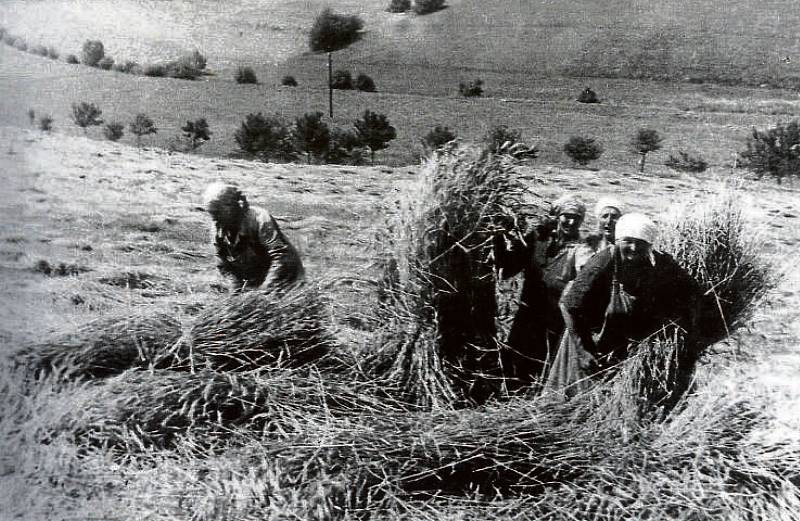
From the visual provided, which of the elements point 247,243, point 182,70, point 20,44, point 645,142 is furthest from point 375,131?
point 20,44

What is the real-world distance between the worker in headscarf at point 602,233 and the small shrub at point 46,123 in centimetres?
288

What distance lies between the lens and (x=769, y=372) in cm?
340

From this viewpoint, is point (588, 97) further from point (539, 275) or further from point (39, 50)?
point (39, 50)

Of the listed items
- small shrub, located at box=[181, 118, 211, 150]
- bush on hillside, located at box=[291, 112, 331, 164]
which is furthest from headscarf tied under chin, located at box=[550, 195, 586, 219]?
small shrub, located at box=[181, 118, 211, 150]

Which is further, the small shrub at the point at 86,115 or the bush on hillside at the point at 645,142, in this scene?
the bush on hillside at the point at 645,142

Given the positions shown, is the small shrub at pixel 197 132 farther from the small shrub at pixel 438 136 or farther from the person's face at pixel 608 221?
the person's face at pixel 608 221

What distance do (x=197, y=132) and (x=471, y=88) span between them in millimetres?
1668

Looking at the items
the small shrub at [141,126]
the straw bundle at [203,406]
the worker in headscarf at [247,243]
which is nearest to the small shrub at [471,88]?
the worker in headscarf at [247,243]

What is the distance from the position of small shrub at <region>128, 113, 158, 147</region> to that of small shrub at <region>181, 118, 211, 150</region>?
180 millimetres

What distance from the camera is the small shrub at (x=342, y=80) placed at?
3.90 meters

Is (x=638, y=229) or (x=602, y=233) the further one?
(x=602, y=233)

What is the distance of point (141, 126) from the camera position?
401cm

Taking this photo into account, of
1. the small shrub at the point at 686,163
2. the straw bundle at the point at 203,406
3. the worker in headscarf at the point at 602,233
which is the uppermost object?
the small shrub at the point at 686,163

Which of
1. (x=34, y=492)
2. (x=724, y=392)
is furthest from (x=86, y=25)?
(x=724, y=392)
